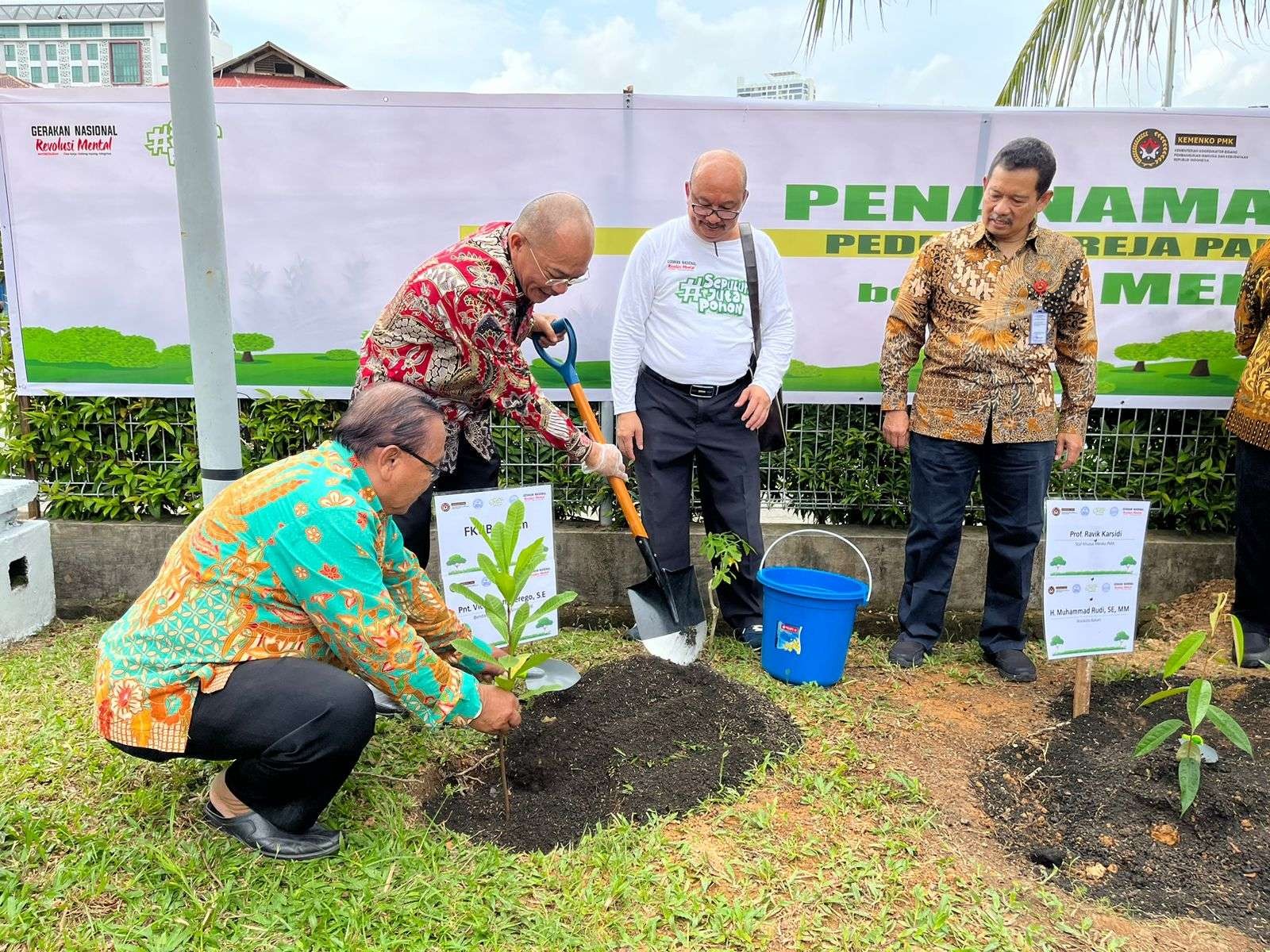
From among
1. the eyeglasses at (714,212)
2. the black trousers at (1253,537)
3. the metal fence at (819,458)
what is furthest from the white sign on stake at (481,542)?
the black trousers at (1253,537)

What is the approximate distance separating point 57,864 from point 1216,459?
5.14m

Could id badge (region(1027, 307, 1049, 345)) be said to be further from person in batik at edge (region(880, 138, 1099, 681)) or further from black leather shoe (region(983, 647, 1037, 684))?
black leather shoe (region(983, 647, 1037, 684))

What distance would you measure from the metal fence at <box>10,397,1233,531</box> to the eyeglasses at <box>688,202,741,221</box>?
1.24m

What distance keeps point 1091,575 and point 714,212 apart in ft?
6.49

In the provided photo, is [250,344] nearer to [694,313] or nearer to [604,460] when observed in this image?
[604,460]

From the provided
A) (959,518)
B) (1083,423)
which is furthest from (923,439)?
(1083,423)

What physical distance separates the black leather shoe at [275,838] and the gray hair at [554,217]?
75.8 inches

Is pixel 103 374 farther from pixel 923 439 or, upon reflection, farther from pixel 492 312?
pixel 923 439

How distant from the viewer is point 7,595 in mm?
3918

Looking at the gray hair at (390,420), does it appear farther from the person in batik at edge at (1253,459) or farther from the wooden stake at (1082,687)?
the person in batik at edge at (1253,459)

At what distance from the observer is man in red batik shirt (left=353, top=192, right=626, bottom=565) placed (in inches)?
113

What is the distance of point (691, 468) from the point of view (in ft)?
12.6

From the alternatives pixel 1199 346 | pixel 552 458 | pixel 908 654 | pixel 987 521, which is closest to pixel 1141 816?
pixel 908 654

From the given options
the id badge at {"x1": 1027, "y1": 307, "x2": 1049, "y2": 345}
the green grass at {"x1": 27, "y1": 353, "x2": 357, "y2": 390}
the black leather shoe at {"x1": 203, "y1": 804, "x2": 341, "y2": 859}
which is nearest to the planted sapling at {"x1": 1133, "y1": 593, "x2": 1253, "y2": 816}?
the id badge at {"x1": 1027, "y1": 307, "x2": 1049, "y2": 345}
